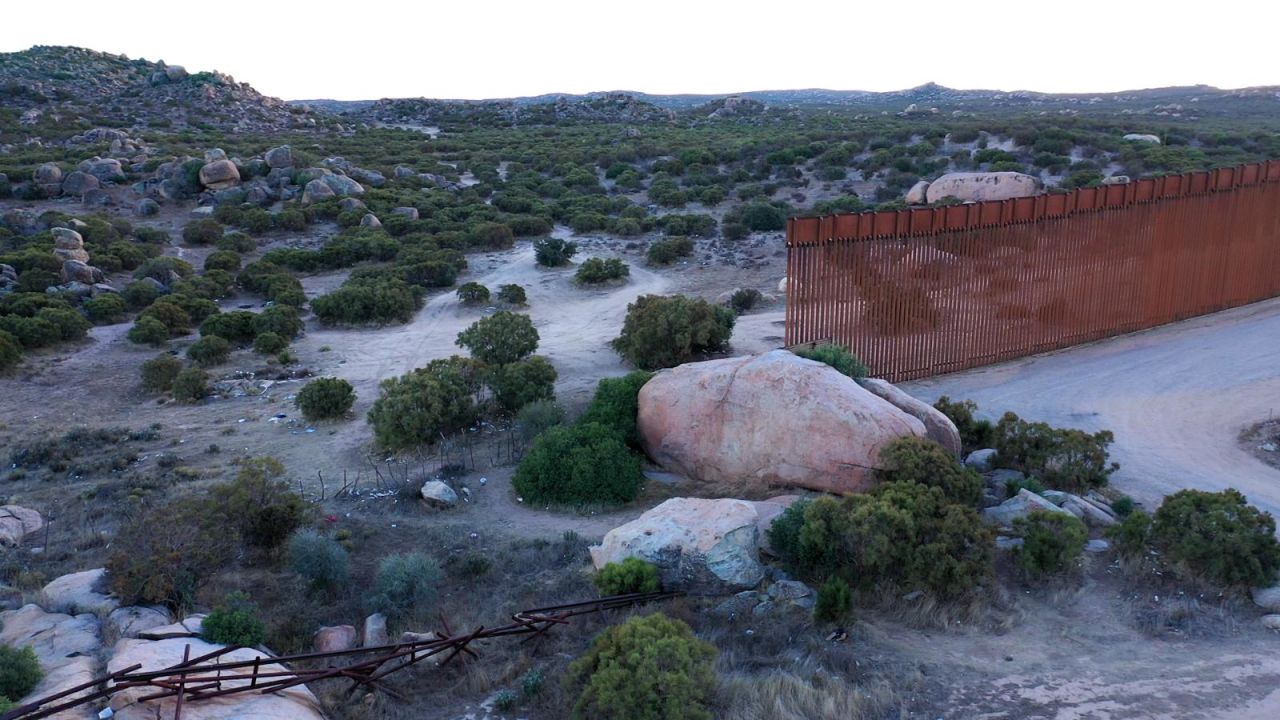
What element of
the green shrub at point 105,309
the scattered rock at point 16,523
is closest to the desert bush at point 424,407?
the scattered rock at point 16,523

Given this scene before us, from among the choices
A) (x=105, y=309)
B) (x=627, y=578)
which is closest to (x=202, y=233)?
(x=105, y=309)

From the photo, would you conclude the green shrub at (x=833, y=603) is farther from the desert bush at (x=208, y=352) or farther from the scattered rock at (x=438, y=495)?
the desert bush at (x=208, y=352)

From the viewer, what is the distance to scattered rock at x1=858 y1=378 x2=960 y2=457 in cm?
1179

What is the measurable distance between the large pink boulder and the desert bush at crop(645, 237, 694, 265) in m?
14.9

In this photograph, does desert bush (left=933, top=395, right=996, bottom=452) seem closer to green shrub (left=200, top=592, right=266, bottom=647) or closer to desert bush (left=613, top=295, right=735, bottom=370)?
desert bush (left=613, top=295, right=735, bottom=370)

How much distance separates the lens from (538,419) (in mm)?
13414

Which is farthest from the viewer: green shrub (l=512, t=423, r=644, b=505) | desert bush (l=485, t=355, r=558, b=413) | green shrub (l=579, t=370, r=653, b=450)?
desert bush (l=485, t=355, r=558, b=413)

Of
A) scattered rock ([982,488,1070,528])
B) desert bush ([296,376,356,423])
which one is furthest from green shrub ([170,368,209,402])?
scattered rock ([982,488,1070,528])

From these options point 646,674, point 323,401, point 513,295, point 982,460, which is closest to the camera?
point 646,674

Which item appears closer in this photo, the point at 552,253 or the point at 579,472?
the point at 579,472

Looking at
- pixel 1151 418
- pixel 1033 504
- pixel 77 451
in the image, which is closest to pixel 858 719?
pixel 1033 504

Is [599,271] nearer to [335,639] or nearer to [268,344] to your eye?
[268,344]

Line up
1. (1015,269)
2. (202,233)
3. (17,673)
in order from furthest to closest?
(202,233)
(1015,269)
(17,673)

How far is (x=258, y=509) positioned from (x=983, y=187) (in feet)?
95.8
